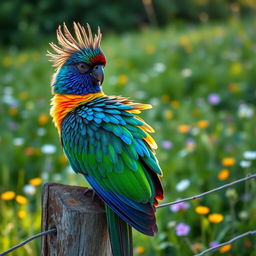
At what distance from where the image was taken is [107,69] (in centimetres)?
626

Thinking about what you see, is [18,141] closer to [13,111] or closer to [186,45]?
[13,111]

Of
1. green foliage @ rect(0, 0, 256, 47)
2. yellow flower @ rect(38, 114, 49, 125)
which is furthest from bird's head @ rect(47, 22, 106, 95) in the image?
green foliage @ rect(0, 0, 256, 47)

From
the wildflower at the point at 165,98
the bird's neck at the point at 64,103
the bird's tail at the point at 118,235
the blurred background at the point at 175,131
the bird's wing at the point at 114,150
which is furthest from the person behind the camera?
the wildflower at the point at 165,98

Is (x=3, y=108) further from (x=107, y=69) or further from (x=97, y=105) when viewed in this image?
(x=97, y=105)

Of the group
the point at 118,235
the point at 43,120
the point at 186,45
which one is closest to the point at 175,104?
the point at 43,120

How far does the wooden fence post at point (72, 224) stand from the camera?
5.13 feet

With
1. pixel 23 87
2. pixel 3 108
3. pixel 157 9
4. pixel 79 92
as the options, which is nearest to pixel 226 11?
pixel 157 9

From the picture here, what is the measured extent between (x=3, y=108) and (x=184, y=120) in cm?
215

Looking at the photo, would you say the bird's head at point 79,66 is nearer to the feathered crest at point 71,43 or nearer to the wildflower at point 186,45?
the feathered crest at point 71,43

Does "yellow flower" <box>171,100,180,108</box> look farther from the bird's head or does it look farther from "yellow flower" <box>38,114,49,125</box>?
the bird's head

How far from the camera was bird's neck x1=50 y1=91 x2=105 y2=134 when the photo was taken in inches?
77.5

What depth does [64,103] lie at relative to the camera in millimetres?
2002

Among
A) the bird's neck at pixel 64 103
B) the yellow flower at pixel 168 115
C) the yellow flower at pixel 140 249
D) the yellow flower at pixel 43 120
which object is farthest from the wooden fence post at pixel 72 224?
the yellow flower at pixel 43 120

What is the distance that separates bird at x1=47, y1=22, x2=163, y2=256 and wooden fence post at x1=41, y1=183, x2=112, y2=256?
0.16 feet
